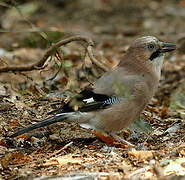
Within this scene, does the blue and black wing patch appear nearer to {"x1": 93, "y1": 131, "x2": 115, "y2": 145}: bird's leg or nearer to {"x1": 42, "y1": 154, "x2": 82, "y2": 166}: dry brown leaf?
{"x1": 93, "y1": 131, "x2": 115, "y2": 145}: bird's leg

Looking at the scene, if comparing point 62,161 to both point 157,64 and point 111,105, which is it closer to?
point 111,105

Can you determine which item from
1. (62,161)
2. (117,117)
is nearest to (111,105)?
(117,117)

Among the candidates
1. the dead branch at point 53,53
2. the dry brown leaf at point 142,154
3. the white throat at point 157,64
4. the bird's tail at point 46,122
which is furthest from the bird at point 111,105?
the dry brown leaf at point 142,154

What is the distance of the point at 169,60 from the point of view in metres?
8.91

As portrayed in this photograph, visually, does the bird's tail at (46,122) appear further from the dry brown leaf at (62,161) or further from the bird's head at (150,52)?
the bird's head at (150,52)

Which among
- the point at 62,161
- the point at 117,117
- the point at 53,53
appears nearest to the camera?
the point at 62,161

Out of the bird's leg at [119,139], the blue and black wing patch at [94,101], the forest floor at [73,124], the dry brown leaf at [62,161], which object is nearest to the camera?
the forest floor at [73,124]

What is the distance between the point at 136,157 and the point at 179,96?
5.54ft

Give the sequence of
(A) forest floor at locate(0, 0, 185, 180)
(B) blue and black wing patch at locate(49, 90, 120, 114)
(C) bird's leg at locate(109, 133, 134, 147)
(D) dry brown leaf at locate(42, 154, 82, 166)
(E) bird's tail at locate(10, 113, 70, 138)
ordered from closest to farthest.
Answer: (A) forest floor at locate(0, 0, 185, 180) → (D) dry brown leaf at locate(42, 154, 82, 166) → (E) bird's tail at locate(10, 113, 70, 138) → (C) bird's leg at locate(109, 133, 134, 147) → (B) blue and black wing patch at locate(49, 90, 120, 114)

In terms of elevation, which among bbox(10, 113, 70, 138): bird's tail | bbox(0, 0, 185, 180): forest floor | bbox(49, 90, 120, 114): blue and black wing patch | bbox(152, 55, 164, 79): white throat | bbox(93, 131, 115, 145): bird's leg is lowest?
bbox(93, 131, 115, 145): bird's leg

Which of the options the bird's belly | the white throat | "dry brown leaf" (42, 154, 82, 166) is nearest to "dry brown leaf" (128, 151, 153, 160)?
"dry brown leaf" (42, 154, 82, 166)

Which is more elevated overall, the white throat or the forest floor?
the white throat

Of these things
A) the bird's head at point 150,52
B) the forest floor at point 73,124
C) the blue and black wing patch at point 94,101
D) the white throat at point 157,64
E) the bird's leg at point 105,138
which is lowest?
the bird's leg at point 105,138

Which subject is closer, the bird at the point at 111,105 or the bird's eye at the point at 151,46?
the bird at the point at 111,105
